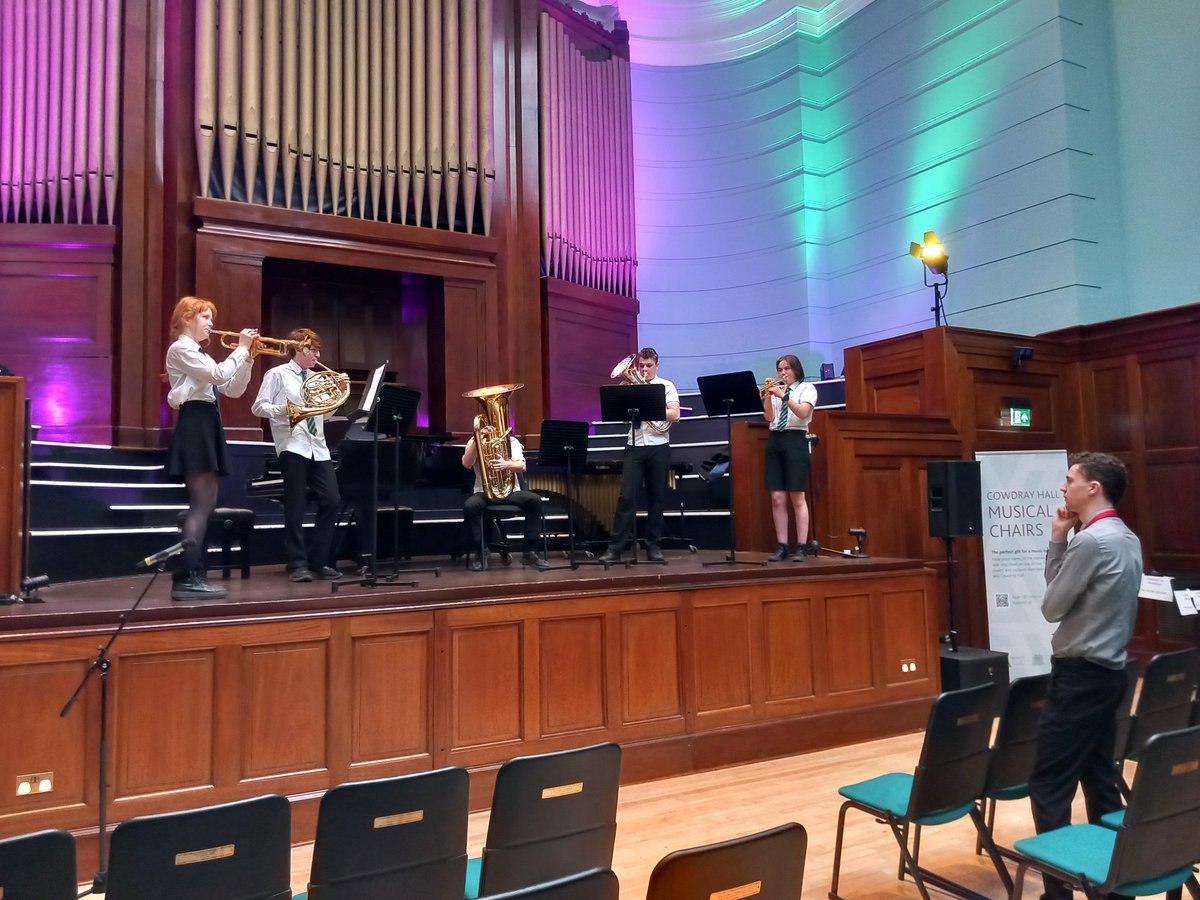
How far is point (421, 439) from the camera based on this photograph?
18.2ft

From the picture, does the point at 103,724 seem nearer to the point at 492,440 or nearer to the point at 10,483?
the point at 10,483

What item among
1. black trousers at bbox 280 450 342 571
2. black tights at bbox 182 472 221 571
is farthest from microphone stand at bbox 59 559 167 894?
black trousers at bbox 280 450 342 571

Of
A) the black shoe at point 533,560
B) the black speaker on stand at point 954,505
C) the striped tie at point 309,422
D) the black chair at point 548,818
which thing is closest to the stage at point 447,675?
the black shoe at point 533,560

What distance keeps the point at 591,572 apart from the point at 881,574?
1.86 m

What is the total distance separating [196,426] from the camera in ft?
12.8

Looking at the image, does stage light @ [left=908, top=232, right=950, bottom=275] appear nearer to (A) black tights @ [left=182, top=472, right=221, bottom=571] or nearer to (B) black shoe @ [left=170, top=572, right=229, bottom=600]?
(A) black tights @ [left=182, top=472, right=221, bottom=571]

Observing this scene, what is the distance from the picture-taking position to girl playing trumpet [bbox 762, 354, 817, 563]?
19.2 ft

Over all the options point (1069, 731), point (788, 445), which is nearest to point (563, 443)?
point (788, 445)

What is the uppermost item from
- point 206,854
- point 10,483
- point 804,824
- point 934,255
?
point 934,255

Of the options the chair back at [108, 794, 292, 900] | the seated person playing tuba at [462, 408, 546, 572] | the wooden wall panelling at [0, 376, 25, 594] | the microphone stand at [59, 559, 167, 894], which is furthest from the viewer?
the seated person playing tuba at [462, 408, 546, 572]

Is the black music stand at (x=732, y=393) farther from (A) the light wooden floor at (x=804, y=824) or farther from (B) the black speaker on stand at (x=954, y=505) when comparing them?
(A) the light wooden floor at (x=804, y=824)

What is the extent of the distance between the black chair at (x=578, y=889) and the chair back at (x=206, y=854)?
2.39 feet

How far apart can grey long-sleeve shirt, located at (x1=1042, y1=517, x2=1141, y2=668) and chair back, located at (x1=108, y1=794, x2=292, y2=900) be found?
2.43 meters

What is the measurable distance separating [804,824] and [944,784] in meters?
1.04
